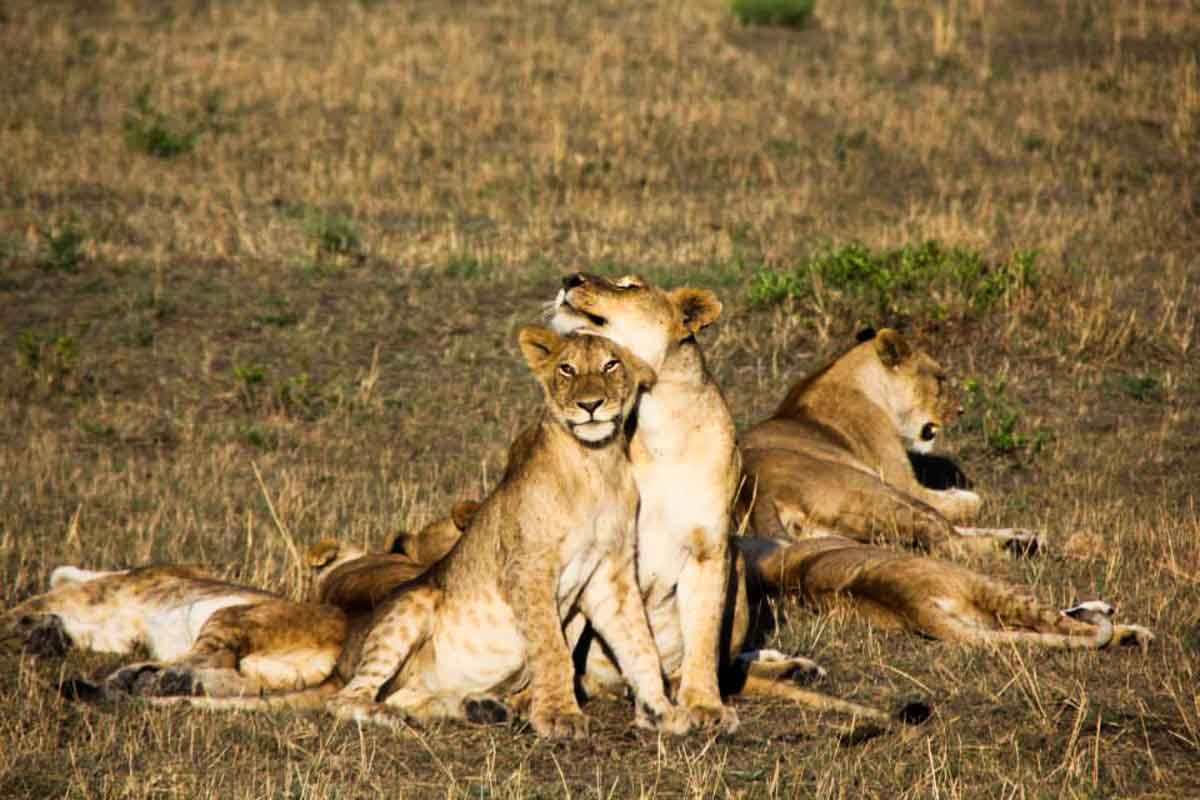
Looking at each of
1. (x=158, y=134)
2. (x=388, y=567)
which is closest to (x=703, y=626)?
(x=388, y=567)

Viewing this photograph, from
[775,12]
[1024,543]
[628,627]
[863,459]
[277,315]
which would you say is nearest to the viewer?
[628,627]

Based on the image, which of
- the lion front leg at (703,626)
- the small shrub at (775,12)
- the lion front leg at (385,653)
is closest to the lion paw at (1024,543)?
the lion front leg at (703,626)

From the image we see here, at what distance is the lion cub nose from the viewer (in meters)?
5.91

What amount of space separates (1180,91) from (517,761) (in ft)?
49.5

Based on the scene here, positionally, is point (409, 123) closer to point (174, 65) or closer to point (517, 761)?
point (174, 65)

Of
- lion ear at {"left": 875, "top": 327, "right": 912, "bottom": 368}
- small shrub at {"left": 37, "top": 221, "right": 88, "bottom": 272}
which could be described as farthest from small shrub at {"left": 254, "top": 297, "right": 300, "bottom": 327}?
lion ear at {"left": 875, "top": 327, "right": 912, "bottom": 368}

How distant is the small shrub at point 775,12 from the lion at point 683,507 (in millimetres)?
16690

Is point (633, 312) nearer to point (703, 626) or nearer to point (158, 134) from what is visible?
point (703, 626)

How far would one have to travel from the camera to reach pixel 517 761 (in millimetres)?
5699

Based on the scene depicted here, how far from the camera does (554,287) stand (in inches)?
525

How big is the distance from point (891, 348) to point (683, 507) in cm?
395

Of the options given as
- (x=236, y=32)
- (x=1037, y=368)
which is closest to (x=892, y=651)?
(x=1037, y=368)

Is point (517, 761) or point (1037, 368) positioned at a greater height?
point (517, 761)

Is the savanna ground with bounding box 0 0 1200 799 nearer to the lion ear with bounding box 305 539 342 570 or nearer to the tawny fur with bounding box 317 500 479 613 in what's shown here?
the lion ear with bounding box 305 539 342 570
